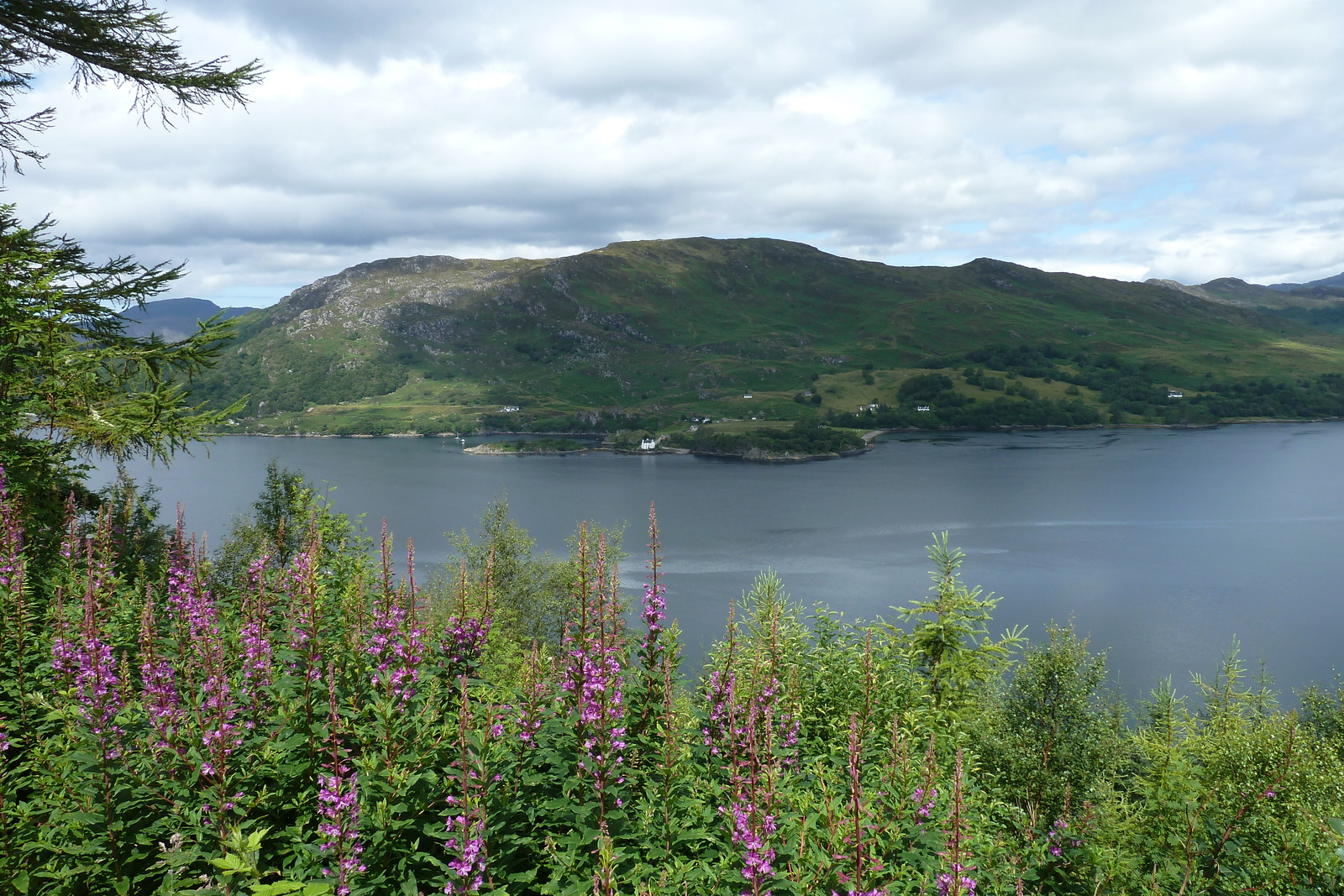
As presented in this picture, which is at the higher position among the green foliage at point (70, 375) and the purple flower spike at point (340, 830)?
the green foliage at point (70, 375)

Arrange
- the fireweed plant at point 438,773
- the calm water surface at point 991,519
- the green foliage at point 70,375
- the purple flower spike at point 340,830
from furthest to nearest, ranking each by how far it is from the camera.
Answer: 1. the calm water surface at point 991,519
2. the green foliage at point 70,375
3. the fireweed plant at point 438,773
4. the purple flower spike at point 340,830

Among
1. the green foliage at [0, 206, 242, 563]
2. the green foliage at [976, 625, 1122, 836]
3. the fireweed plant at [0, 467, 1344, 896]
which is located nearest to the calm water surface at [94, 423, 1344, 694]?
the green foliage at [0, 206, 242, 563]

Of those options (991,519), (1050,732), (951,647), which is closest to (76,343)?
(951,647)

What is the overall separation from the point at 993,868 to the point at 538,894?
13.4 feet

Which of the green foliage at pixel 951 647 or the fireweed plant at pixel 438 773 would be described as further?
the green foliage at pixel 951 647

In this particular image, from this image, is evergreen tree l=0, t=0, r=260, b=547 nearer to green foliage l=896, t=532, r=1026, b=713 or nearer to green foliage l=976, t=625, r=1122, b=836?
green foliage l=896, t=532, r=1026, b=713

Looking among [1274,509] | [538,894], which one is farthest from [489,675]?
[1274,509]

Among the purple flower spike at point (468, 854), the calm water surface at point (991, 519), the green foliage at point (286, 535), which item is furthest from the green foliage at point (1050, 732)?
the calm water surface at point (991, 519)

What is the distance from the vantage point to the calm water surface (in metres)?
60.0

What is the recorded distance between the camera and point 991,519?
97438 mm

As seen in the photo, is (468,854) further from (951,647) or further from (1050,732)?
(1050,732)

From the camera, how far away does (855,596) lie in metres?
64.4

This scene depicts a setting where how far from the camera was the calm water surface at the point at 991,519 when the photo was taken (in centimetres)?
6003

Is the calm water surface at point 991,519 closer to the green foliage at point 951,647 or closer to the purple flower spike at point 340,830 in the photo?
the green foliage at point 951,647
